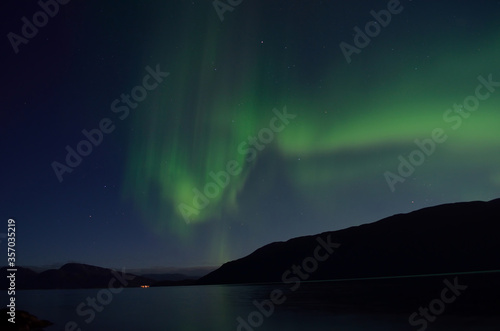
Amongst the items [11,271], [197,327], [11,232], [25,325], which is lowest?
[197,327]

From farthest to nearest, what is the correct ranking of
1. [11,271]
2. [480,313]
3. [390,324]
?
[480,313] < [390,324] < [11,271]

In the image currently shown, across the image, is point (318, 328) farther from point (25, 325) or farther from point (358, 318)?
point (25, 325)

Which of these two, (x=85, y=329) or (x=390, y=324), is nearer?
(x=390, y=324)

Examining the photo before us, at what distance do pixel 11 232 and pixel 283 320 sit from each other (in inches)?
1326

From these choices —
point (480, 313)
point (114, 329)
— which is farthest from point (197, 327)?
point (480, 313)

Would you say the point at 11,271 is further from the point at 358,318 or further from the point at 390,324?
the point at 358,318

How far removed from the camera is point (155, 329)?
4612cm

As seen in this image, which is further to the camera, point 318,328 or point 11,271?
point 318,328

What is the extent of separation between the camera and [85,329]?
47.2 meters

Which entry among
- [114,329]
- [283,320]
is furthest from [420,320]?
[114,329]

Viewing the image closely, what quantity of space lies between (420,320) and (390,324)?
14.9 feet

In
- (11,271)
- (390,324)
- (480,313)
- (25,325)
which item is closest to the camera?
(11,271)

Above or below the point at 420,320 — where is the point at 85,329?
above

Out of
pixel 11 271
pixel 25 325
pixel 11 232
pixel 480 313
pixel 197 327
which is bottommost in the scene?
pixel 480 313
